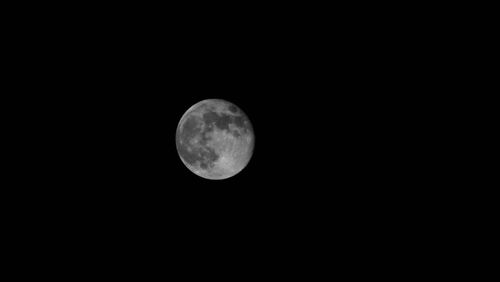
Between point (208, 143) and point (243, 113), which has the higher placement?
point (243, 113)

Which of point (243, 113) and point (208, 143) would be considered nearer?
point (208, 143)

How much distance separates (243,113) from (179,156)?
4.21 ft

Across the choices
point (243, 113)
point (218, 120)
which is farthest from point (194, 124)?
point (243, 113)

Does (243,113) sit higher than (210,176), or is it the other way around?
(243,113)

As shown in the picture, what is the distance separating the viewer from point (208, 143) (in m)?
5.52

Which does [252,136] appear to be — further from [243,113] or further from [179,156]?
[179,156]

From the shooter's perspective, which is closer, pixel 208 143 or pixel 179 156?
pixel 208 143

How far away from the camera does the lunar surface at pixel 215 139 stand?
554 cm

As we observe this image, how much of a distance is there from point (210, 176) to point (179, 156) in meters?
0.64

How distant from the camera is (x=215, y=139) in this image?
552 centimetres

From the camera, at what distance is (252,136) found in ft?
19.4

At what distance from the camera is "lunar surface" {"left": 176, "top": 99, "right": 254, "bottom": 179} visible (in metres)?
5.54

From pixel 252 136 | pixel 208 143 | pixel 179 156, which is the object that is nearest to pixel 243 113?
pixel 252 136

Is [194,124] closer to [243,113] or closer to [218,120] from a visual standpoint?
[218,120]
